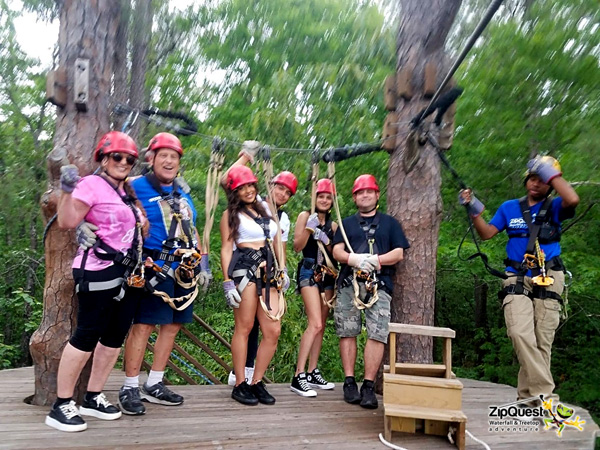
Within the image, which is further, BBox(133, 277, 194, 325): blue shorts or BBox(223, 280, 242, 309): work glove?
BBox(223, 280, 242, 309): work glove

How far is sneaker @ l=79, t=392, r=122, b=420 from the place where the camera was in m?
3.17

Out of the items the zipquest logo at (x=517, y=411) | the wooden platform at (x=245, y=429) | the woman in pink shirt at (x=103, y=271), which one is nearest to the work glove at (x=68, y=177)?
the woman in pink shirt at (x=103, y=271)

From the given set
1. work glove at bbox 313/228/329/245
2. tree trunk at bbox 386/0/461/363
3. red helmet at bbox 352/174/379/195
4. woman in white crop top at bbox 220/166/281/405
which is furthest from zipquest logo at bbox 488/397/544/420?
red helmet at bbox 352/174/379/195

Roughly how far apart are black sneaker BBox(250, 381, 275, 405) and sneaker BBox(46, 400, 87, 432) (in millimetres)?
1299

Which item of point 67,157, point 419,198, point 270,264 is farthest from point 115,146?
point 419,198

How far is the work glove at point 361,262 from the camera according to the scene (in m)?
3.76

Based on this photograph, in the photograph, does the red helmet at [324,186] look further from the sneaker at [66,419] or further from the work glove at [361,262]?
the sneaker at [66,419]

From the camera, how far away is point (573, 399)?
8.89 meters

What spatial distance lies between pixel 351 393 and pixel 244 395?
0.87 metres

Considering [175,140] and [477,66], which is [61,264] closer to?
[175,140]

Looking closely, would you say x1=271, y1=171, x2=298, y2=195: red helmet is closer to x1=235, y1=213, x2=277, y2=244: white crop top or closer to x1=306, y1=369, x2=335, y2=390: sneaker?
x1=235, y1=213, x2=277, y2=244: white crop top

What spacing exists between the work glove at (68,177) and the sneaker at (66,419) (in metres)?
1.39

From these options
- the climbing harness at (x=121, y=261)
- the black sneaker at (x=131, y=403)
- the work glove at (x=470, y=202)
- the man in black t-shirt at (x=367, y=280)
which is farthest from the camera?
the work glove at (x=470, y=202)

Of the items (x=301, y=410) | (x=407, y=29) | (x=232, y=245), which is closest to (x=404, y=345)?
(x=301, y=410)
